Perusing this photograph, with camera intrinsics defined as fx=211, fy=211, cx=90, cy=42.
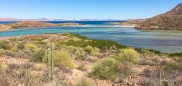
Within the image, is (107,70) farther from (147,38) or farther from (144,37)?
(144,37)

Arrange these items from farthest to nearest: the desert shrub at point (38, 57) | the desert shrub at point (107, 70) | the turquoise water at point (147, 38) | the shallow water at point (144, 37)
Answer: the shallow water at point (144, 37) < the turquoise water at point (147, 38) < the desert shrub at point (38, 57) < the desert shrub at point (107, 70)

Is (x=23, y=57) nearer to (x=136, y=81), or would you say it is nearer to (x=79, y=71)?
(x=79, y=71)

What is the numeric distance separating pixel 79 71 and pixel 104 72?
206cm

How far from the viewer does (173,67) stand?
12859 mm

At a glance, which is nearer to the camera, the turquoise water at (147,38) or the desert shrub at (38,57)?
the desert shrub at (38,57)

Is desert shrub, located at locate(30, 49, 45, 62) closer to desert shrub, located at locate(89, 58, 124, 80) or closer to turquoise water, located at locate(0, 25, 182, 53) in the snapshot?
desert shrub, located at locate(89, 58, 124, 80)

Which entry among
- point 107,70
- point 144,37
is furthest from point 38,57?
point 144,37

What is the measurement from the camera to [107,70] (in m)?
10.2

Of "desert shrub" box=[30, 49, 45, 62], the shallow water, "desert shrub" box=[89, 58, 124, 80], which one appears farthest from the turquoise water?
"desert shrub" box=[30, 49, 45, 62]

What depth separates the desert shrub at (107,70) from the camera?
10.2m

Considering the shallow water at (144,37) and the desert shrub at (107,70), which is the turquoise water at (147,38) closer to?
the shallow water at (144,37)

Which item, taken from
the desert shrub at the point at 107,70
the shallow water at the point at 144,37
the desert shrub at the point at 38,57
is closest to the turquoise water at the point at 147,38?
the shallow water at the point at 144,37

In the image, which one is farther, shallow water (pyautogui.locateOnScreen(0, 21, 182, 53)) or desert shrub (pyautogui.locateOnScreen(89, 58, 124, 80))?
shallow water (pyautogui.locateOnScreen(0, 21, 182, 53))

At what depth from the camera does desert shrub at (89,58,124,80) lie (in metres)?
10.2
